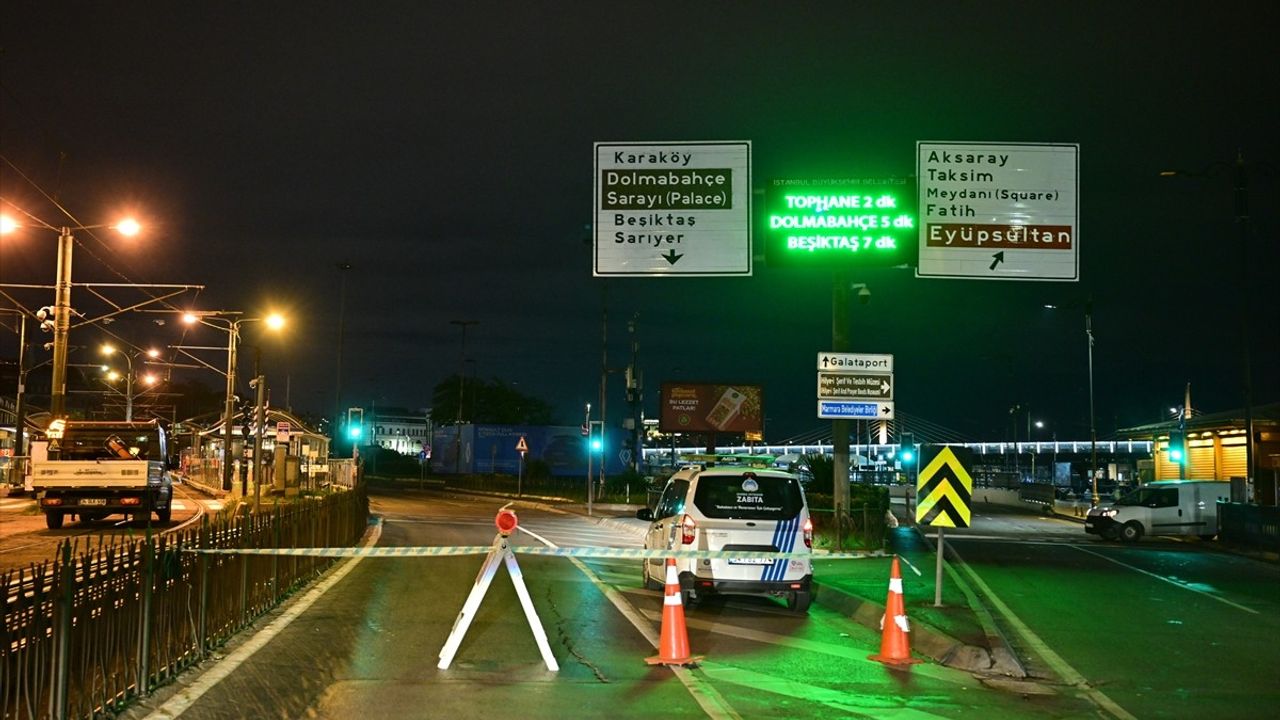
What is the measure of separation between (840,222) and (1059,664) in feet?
33.4

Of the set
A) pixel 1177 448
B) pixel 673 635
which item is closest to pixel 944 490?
pixel 673 635

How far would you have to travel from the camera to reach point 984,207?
66.1 feet

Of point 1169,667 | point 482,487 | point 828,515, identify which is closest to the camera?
point 1169,667

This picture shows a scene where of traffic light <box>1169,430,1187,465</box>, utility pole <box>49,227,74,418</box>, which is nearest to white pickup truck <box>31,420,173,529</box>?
utility pole <box>49,227,74,418</box>

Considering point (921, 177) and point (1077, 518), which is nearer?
point (921, 177)

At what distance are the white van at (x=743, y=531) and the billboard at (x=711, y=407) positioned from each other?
1338 inches

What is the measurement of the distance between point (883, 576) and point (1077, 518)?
34452mm

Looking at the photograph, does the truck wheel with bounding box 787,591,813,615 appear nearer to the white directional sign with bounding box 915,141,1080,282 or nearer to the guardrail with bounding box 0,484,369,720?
the guardrail with bounding box 0,484,369,720

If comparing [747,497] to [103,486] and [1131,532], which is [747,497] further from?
[1131,532]

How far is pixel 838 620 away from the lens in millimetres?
14945

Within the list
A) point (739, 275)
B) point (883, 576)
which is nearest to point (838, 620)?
point (883, 576)

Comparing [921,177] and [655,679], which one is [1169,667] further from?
[921,177]

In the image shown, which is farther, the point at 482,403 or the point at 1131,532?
the point at 482,403

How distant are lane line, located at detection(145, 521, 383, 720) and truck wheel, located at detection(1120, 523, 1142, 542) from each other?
82.8ft
